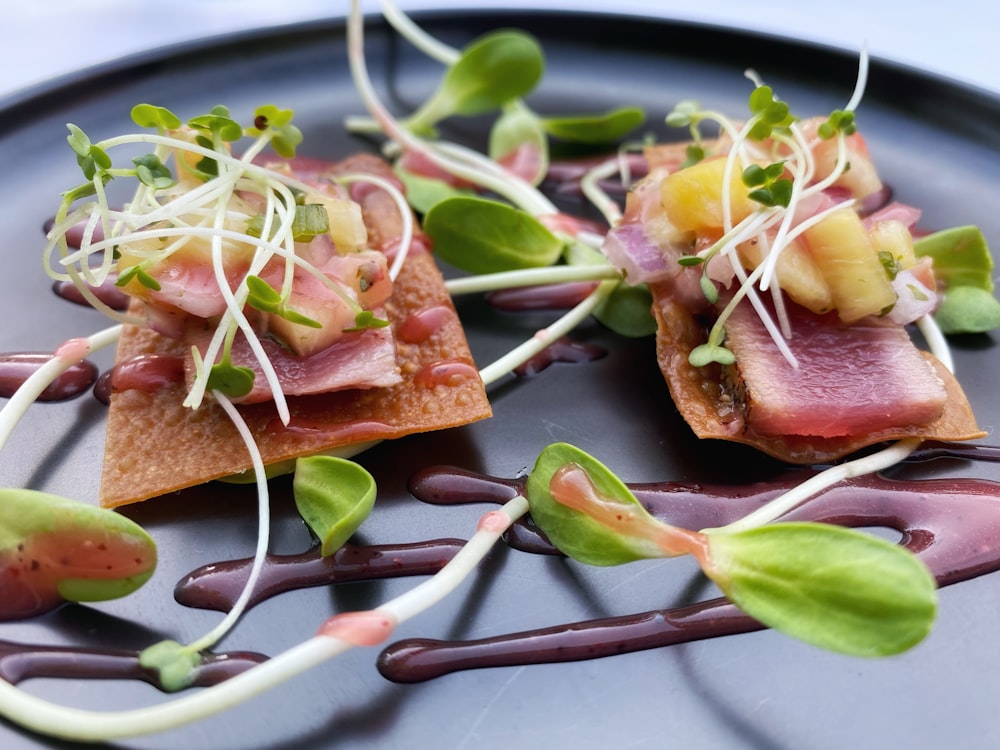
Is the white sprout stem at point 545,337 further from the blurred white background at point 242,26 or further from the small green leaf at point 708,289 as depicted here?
the blurred white background at point 242,26

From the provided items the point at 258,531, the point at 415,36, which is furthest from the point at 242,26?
the point at 258,531

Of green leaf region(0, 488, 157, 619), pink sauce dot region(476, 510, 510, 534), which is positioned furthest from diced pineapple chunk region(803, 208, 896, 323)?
green leaf region(0, 488, 157, 619)

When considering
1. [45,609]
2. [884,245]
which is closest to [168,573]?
[45,609]

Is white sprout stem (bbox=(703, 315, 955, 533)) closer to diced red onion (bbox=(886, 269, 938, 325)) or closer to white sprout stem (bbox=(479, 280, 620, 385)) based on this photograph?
diced red onion (bbox=(886, 269, 938, 325))

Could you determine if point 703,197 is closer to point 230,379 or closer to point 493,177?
point 493,177

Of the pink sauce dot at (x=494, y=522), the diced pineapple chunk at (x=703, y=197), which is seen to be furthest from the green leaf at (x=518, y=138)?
the pink sauce dot at (x=494, y=522)
